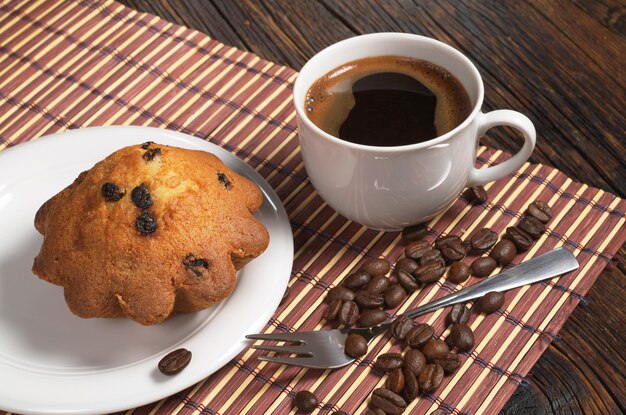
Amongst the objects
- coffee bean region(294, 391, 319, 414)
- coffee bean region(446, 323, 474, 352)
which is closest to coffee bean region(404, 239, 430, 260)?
coffee bean region(446, 323, 474, 352)

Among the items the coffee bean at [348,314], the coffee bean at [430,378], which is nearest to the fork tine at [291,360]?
the coffee bean at [348,314]

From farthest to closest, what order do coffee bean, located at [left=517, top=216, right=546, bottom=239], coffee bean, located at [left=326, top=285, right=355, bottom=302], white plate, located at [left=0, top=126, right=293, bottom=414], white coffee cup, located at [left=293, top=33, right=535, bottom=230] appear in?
1. coffee bean, located at [left=517, top=216, right=546, bottom=239]
2. coffee bean, located at [left=326, top=285, right=355, bottom=302]
3. white coffee cup, located at [left=293, top=33, right=535, bottom=230]
4. white plate, located at [left=0, top=126, right=293, bottom=414]

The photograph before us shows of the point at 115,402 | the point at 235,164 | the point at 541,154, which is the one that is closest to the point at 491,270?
the point at 541,154

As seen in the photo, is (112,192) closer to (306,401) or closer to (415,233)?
(306,401)

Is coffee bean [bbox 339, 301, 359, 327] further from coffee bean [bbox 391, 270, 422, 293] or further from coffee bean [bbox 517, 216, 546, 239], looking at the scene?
coffee bean [bbox 517, 216, 546, 239]

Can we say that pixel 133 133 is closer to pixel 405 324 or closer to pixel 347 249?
pixel 347 249

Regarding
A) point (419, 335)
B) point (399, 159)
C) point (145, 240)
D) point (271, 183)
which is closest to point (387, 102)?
point (399, 159)

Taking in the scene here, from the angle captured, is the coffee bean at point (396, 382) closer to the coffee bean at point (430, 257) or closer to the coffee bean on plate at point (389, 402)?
the coffee bean on plate at point (389, 402)
